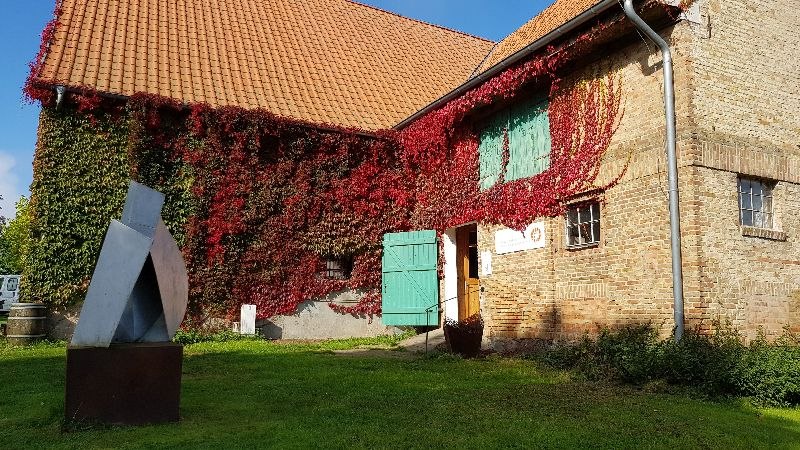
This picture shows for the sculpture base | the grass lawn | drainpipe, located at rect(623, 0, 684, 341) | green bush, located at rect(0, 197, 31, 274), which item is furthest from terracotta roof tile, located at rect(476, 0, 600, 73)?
green bush, located at rect(0, 197, 31, 274)

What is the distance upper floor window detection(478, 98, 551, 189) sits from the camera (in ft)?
32.6

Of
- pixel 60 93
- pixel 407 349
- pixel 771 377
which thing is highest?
pixel 60 93

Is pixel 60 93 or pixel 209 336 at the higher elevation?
pixel 60 93

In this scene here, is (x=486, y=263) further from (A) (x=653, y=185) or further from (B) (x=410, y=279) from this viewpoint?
(A) (x=653, y=185)

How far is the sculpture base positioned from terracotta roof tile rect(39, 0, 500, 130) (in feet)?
27.7

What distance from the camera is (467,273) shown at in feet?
41.2

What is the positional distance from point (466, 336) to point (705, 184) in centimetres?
388

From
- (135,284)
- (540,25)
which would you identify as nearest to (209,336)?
(135,284)

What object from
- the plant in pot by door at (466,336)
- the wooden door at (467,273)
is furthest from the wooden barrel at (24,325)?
the wooden door at (467,273)

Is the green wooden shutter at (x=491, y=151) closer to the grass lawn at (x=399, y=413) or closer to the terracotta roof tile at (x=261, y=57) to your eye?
the terracotta roof tile at (x=261, y=57)

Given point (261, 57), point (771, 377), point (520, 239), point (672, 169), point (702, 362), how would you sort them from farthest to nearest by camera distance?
1. point (261, 57)
2. point (520, 239)
3. point (672, 169)
4. point (702, 362)
5. point (771, 377)

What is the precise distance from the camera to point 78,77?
37.8 feet

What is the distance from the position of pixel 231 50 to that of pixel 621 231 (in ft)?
33.2

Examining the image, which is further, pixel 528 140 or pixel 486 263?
pixel 486 263
